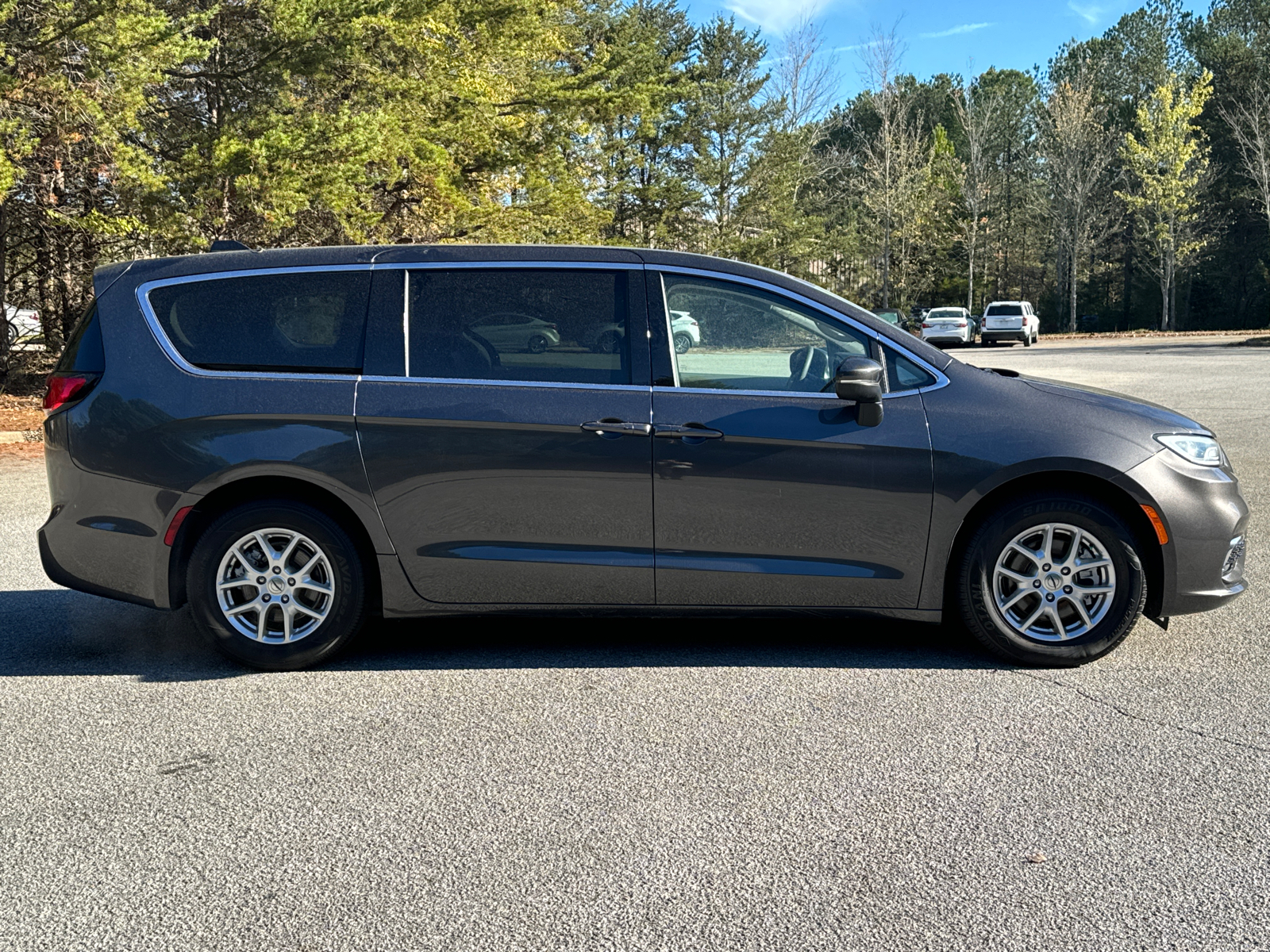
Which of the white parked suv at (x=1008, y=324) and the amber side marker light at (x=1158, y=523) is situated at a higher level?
the white parked suv at (x=1008, y=324)

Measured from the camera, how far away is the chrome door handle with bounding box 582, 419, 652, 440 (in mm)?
4684

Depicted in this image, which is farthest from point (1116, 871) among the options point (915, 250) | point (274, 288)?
point (915, 250)

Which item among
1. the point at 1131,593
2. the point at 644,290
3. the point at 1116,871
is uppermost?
the point at 644,290

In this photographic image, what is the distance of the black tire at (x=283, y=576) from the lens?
15.8ft

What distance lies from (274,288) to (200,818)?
238 centimetres

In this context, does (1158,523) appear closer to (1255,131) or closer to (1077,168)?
(1255,131)

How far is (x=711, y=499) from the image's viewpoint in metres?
4.71

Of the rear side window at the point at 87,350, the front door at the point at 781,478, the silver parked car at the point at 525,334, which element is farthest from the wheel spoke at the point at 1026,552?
the rear side window at the point at 87,350

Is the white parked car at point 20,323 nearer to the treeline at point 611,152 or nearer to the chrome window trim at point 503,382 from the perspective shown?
the treeline at point 611,152

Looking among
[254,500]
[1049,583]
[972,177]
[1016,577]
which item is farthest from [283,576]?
[972,177]

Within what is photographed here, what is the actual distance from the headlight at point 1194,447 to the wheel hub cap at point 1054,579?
1.69 ft

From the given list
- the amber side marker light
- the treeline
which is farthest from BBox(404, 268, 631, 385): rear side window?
the treeline

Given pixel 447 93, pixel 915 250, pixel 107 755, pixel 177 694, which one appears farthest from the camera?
pixel 915 250

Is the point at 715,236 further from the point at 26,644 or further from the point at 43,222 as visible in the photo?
the point at 26,644
